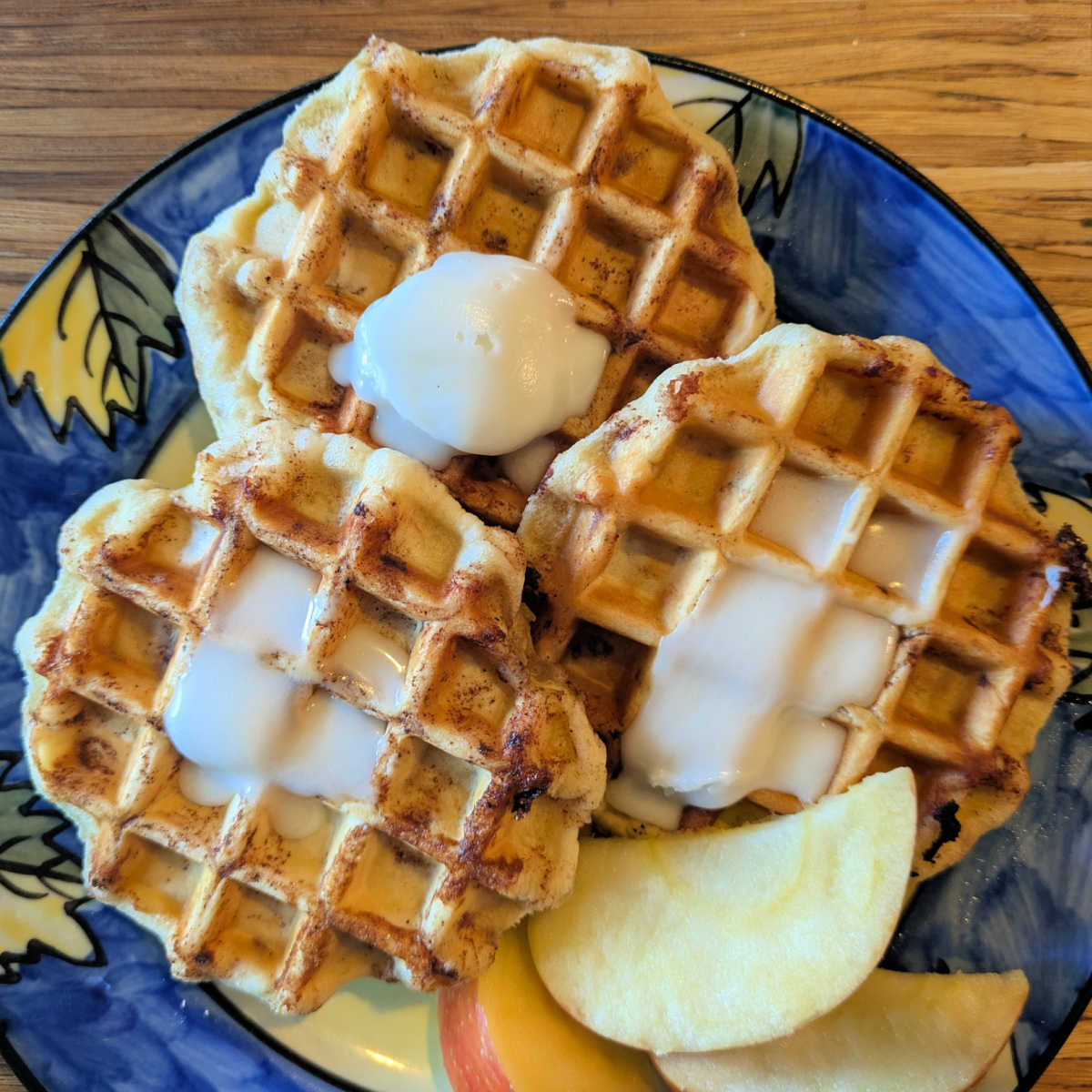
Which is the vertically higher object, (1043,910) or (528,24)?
(528,24)

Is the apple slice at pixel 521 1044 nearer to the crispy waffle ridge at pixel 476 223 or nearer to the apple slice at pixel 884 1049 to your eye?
the apple slice at pixel 884 1049

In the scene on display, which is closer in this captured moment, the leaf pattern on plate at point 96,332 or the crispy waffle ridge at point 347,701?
the crispy waffle ridge at point 347,701

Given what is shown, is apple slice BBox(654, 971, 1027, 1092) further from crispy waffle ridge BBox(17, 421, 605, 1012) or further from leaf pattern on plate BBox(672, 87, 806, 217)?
leaf pattern on plate BBox(672, 87, 806, 217)

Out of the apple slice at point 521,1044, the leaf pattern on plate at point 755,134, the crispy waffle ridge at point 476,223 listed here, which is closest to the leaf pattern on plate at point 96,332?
the crispy waffle ridge at point 476,223

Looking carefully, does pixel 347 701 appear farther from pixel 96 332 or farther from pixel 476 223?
pixel 96 332

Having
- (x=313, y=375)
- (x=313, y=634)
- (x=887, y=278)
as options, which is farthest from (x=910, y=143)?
(x=313, y=634)

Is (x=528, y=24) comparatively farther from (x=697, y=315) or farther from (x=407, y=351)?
(x=407, y=351)
